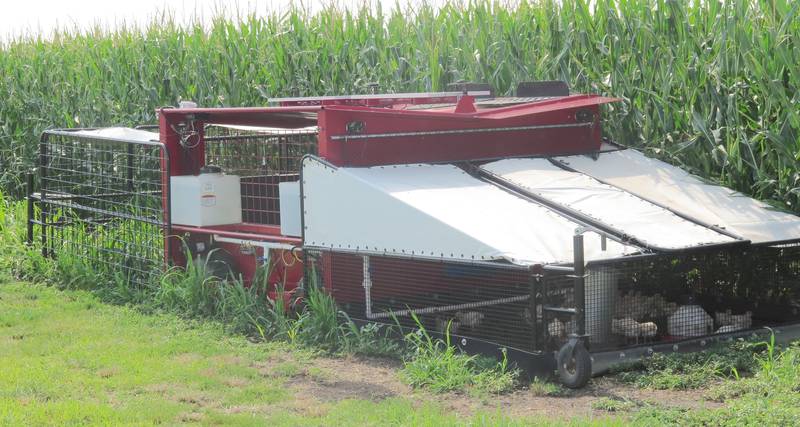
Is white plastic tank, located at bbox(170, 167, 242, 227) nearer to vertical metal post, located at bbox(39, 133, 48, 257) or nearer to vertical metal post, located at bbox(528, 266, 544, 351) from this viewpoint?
vertical metal post, located at bbox(39, 133, 48, 257)

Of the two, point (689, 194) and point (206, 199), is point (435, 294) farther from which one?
point (206, 199)

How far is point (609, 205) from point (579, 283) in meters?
1.16

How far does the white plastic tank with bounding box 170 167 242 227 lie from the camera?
9047 millimetres

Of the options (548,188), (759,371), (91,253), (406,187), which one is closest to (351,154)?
(406,187)

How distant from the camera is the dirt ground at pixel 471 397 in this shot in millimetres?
6070

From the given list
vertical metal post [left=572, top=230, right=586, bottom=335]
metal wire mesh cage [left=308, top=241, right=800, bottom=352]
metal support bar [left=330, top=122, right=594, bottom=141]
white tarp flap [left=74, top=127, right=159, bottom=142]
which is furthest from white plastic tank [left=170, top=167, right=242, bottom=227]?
vertical metal post [left=572, top=230, right=586, bottom=335]

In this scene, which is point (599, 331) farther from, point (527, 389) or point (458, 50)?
point (458, 50)

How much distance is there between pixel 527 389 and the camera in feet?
21.3

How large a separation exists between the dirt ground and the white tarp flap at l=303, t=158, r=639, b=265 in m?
0.76

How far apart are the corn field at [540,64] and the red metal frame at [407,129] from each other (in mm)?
737

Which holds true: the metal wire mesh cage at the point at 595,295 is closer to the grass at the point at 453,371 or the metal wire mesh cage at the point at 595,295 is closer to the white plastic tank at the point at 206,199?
the grass at the point at 453,371

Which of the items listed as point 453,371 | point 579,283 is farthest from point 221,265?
point 579,283

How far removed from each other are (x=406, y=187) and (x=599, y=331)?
1534 mm

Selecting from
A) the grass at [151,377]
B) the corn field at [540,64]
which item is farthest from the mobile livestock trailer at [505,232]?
the grass at [151,377]
